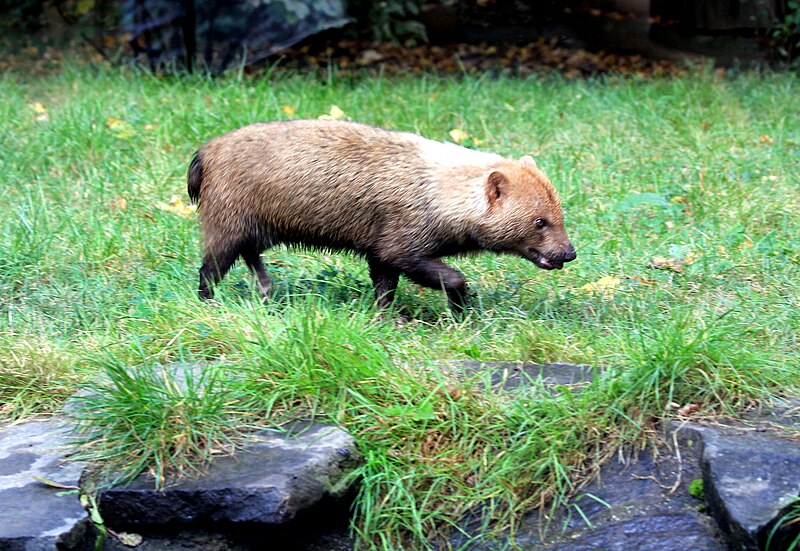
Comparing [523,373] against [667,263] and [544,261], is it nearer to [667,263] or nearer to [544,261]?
[544,261]

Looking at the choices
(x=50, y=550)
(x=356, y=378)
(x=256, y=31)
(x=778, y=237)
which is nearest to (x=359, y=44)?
(x=256, y=31)

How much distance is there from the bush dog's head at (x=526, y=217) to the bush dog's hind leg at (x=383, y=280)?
62 centimetres

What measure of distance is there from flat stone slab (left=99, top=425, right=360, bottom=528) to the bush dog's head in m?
1.81

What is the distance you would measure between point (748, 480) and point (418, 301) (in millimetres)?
2496

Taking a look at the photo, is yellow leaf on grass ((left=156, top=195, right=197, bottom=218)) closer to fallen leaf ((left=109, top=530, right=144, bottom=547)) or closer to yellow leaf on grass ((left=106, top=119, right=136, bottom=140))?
yellow leaf on grass ((left=106, top=119, right=136, bottom=140))

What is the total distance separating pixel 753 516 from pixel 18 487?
272 centimetres

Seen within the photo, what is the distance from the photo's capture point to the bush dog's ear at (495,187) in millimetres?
5156

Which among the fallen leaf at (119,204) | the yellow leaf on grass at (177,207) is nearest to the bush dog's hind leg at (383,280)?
the yellow leaf on grass at (177,207)

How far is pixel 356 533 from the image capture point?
403cm

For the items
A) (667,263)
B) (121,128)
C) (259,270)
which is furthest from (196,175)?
(121,128)

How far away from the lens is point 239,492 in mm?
3721

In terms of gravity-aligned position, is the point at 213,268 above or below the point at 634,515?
above

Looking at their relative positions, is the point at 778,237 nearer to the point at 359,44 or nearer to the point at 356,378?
the point at 356,378

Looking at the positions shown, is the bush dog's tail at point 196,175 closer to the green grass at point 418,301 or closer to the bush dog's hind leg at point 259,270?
the bush dog's hind leg at point 259,270
